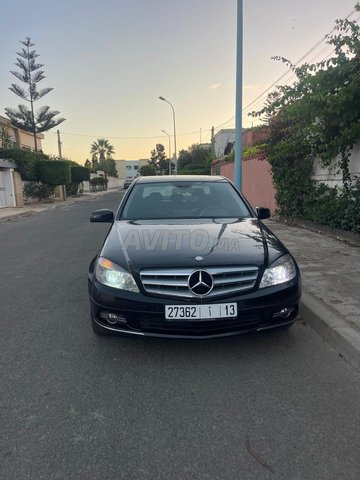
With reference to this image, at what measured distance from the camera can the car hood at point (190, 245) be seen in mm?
3037

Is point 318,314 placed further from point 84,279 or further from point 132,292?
point 84,279

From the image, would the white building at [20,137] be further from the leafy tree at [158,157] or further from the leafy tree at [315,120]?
the leafy tree at [158,157]

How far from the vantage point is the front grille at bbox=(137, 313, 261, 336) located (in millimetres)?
2896

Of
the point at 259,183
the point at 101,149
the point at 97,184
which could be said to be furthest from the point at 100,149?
the point at 259,183

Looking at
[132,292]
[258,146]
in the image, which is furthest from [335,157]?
[132,292]

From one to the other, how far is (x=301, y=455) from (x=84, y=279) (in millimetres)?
4286

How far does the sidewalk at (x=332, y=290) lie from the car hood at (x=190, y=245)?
871mm

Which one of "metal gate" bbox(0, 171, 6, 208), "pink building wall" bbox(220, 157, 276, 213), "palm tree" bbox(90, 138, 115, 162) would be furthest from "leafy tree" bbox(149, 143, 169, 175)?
"pink building wall" bbox(220, 157, 276, 213)

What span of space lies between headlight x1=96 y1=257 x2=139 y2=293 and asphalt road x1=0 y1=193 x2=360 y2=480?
0.65 meters

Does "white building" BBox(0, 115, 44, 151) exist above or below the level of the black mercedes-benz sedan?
above

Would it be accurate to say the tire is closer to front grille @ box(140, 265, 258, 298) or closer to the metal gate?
front grille @ box(140, 265, 258, 298)

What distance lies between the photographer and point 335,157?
26.0 feet

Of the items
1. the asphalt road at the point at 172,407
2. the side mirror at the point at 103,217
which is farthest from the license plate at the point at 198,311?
the side mirror at the point at 103,217

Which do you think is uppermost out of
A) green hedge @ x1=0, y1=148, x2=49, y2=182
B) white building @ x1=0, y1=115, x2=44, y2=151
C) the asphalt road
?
white building @ x1=0, y1=115, x2=44, y2=151
